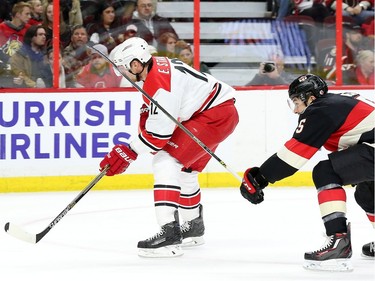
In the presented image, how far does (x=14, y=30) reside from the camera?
699 centimetres

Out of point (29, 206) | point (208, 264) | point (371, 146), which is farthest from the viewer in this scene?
point (29, 206)

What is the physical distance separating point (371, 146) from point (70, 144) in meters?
3.27

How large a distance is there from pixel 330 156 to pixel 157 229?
1.59 meters

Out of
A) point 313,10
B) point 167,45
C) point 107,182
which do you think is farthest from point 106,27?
point 313,10

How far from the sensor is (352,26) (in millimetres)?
7469

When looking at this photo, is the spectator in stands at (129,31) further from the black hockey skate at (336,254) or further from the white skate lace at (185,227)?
the black hockey skate at (336,254)

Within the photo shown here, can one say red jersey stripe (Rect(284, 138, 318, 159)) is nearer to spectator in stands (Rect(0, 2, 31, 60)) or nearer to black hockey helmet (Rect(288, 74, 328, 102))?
black hockey helmet (Rect(288, 74, 328, 102))

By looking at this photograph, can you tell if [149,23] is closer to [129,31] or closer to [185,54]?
[129,31]

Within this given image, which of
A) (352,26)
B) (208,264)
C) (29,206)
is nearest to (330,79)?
(352,26)

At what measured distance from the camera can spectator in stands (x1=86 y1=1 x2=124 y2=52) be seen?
7137 millimetres

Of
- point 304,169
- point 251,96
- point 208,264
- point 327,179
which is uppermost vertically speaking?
point 327,179

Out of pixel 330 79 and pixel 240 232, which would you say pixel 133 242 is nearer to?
pixel 240 232

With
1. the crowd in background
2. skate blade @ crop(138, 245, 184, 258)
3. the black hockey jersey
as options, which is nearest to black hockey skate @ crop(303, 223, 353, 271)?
the black hockey jersey

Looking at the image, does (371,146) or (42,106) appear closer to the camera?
(371,146)
